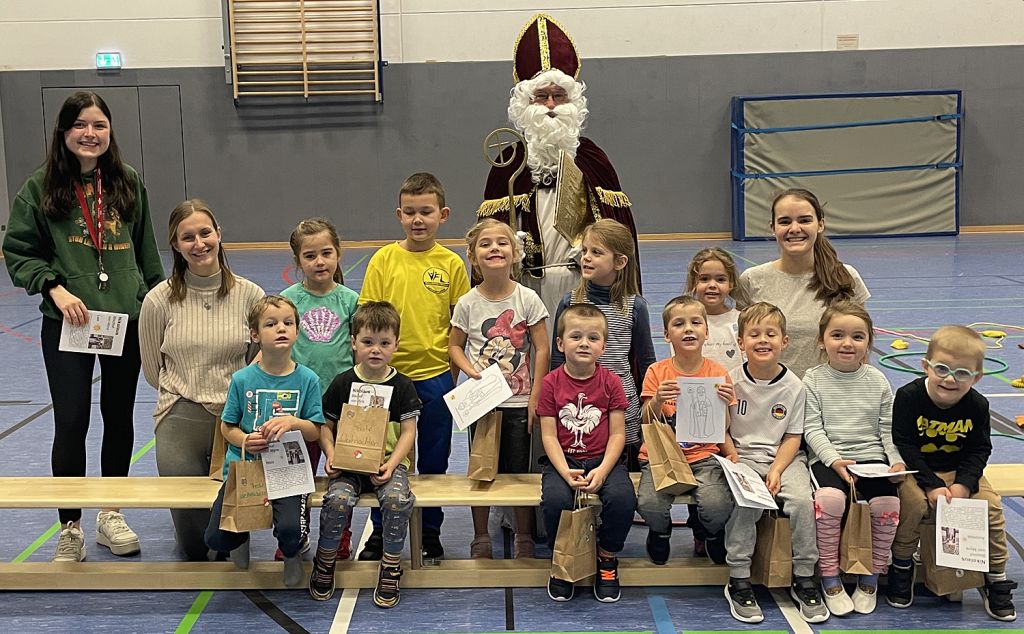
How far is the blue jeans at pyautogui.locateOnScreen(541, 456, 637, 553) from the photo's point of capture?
10.0 ft

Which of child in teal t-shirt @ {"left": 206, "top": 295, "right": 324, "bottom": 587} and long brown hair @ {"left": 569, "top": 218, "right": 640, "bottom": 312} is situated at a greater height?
long brown hair @ {"left": 569, "top": 218, "right": 640, "bottom": 312}

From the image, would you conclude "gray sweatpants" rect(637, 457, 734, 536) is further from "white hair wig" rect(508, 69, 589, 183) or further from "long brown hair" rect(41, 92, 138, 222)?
"long brown hair" rect(41, 92, 138, 222)

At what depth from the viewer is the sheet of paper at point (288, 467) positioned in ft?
10.0

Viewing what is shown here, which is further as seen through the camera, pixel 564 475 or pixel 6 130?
pixel 6 130

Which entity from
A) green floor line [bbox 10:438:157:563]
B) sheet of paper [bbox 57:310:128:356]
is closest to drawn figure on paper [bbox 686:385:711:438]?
sheet of paper [bbox 57:310:128:356]

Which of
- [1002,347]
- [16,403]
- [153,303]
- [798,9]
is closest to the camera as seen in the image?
[153,303]

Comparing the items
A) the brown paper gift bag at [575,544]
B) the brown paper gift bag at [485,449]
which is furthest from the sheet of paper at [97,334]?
Result: the brown paper gift bag at [575,544]

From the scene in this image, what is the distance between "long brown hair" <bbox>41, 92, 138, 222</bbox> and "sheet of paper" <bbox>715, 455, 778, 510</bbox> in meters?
2.28

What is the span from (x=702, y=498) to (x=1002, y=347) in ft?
14.2

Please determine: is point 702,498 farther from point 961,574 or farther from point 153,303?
point 153,303

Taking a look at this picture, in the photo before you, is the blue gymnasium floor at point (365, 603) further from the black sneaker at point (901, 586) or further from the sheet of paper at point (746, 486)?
the sheet of paper at point (746, 486)

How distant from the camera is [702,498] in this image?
10.0ft

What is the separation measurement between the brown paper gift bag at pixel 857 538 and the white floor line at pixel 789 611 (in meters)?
0.20

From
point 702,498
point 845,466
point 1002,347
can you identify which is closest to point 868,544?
point 845,466
